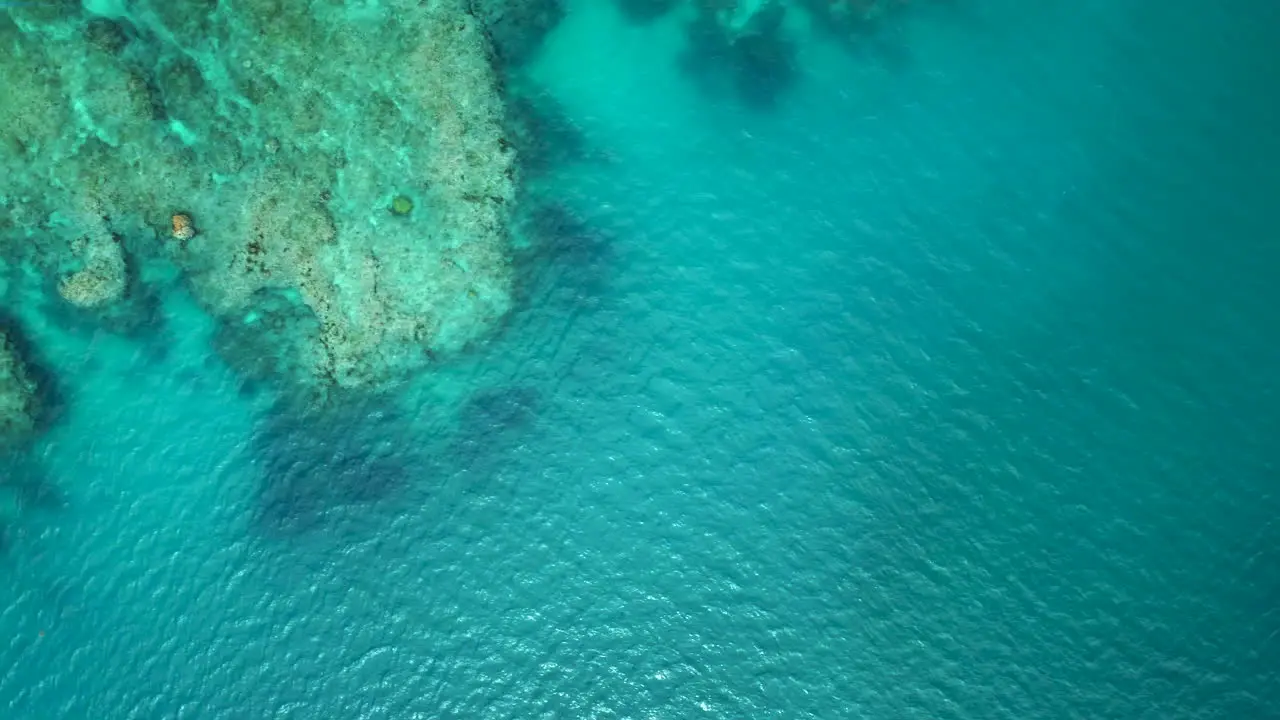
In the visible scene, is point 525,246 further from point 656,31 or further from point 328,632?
point 328,632

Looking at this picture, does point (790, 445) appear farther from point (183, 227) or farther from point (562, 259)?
point (183, 227)

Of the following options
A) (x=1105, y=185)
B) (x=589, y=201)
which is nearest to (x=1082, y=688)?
(x=1105, y=185)

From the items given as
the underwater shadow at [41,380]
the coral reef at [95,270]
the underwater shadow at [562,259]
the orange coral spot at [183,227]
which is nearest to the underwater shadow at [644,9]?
the underwater shadow at [562,259]

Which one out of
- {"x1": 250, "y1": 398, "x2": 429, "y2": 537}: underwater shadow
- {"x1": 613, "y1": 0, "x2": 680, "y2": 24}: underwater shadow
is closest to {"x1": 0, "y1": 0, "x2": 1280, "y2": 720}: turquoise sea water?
{"x1": 250, "y1": 398, "x2": 429, "y2": 537}: underwater shadow

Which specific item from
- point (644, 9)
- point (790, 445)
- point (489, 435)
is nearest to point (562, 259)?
point (489, 435)

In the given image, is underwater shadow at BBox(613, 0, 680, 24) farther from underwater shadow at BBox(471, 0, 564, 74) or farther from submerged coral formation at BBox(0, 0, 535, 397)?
submerged coral formation at BBox(0, 0, 535, 397)

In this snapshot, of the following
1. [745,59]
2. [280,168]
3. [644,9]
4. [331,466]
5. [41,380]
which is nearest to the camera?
[280,168]
